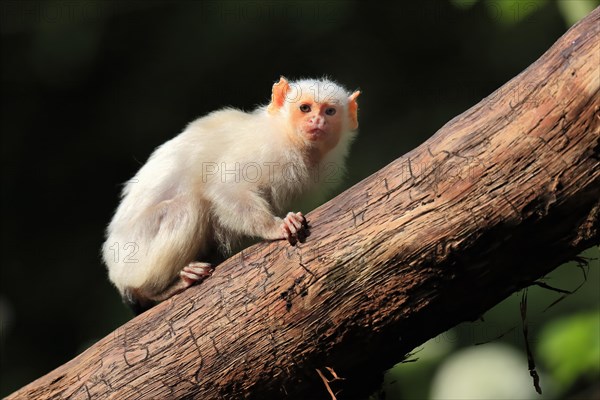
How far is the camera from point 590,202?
3236mm

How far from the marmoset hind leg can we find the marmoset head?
1.14 meters

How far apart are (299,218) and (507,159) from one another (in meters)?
1.09

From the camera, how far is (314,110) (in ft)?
17.3

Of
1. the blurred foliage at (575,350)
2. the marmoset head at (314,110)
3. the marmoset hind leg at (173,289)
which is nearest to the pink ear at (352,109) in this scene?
the marmoset head at (314,110)

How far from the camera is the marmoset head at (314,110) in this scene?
16.9ft

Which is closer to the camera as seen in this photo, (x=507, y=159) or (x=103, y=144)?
(x=507, y=159)

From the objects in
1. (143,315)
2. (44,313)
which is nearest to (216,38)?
(44,313)

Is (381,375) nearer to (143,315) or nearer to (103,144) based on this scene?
(143,315)

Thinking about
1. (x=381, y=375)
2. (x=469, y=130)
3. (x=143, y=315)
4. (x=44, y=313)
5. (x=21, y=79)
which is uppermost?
(x=21, y=79)

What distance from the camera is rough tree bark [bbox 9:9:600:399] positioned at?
3.29m

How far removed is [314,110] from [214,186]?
0.93 metres

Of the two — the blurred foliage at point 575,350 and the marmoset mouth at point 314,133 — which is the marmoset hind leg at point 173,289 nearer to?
the marmoset mouth at point 314,133

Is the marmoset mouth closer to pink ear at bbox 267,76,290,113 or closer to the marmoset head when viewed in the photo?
the marmoset head

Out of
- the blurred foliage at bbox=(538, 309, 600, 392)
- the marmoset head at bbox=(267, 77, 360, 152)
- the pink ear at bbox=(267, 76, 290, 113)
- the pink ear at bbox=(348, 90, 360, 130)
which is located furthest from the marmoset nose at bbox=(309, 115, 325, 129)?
Result: the blurred foliage at bbox=(538, 309, 600, 392)
